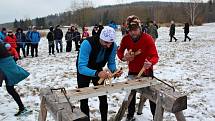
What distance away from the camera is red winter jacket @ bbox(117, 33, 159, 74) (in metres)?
4.70

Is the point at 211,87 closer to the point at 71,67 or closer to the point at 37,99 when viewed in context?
the point at 37,99

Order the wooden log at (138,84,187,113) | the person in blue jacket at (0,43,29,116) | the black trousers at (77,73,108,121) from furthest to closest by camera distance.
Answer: the person in blue jacket at (0,43,29,116) < the black trousers at (77,73,108,121) < the wooden log at (138,84,187,113)

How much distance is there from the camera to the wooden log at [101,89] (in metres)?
3.68

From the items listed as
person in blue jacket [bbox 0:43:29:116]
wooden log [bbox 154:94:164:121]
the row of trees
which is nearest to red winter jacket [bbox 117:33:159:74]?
wooden log [bbox 154:94:164:121]

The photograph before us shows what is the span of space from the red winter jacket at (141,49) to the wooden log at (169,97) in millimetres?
485

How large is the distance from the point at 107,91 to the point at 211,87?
490cm

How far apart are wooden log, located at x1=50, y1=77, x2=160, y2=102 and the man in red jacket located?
0.27 meters

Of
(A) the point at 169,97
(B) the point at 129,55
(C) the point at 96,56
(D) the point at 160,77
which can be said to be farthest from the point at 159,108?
(D) the point at 160,77

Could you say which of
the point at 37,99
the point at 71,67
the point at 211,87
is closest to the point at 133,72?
the point at 37,99

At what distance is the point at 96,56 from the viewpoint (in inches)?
173

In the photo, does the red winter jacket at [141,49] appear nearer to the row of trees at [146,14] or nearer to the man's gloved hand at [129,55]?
the man's gloved hand at [129,55]

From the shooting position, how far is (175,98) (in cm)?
380

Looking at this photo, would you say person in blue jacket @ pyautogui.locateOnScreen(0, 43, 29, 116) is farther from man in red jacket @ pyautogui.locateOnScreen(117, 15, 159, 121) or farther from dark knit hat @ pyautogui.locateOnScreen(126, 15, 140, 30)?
dark knit hat @ pyautogui.locateOnScreen(126, 15, 140, 30)

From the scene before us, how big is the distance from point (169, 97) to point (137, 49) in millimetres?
1155
